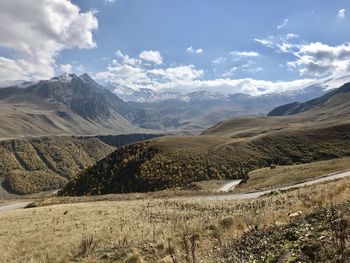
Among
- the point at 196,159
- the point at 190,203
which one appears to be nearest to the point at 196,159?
the point at 196,159

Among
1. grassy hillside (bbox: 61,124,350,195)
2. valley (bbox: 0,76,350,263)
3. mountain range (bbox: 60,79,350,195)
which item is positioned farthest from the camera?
grassy hillside (bbox: 61,124,350,195)

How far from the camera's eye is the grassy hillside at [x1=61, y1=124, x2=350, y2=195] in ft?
309

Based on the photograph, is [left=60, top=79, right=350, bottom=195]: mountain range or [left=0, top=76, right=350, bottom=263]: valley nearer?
[left=0, top=76, right=350, bottom=263]: valley

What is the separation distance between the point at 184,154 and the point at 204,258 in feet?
311

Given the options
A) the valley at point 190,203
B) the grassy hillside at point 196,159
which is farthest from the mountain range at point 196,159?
the valley at point 190,203

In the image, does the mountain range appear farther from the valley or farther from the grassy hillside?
the valley

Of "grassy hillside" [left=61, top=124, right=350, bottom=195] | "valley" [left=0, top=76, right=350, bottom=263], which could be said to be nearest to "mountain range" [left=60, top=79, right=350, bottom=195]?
"grassy hillside" [left=61, top=124, right=350, bottom=195]

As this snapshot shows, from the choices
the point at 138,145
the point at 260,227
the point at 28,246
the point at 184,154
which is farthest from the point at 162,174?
the point at 260,227

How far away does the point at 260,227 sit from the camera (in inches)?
509

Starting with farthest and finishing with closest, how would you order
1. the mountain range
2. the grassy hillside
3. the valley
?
the grassy hillside < the mountain range < the valley

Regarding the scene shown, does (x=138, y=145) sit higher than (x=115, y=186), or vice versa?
(x=138, y=145)

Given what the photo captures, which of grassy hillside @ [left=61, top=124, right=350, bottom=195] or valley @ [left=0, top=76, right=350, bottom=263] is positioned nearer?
valley @ [left=0, top=76, right=350, bottom=263]

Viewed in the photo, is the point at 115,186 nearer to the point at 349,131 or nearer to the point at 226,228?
the point at 349,131

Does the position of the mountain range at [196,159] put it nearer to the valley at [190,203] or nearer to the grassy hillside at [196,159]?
the grassy hillside at [196,159]
